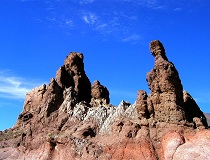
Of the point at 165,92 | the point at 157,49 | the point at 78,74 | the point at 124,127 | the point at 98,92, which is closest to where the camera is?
the point at 165,92

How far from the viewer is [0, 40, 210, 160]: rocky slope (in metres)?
51.3

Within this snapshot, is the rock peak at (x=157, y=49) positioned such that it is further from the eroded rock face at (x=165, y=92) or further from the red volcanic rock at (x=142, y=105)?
the red volcanic rock at (x=142, y=105)

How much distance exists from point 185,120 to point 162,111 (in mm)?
3536

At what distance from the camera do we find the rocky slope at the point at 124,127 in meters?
51.3

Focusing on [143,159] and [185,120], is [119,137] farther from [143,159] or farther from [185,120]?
[185,120]

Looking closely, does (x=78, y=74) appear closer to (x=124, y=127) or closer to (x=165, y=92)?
(x=124, y=127)

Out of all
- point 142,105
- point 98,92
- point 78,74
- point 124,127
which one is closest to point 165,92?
point 142,105

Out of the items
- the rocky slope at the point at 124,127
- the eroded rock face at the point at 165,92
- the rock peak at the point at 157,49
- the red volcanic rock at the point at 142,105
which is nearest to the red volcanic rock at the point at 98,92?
the rocky slope at the point at 124,127

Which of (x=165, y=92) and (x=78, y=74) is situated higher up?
(x=78, y=74)

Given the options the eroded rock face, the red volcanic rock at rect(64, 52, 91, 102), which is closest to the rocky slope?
the eroded rock face

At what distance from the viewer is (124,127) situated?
187 feet

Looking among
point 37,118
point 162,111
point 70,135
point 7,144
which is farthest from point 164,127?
point 7,144

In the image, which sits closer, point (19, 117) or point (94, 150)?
point (94, 150)

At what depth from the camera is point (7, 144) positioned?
8194 cm
